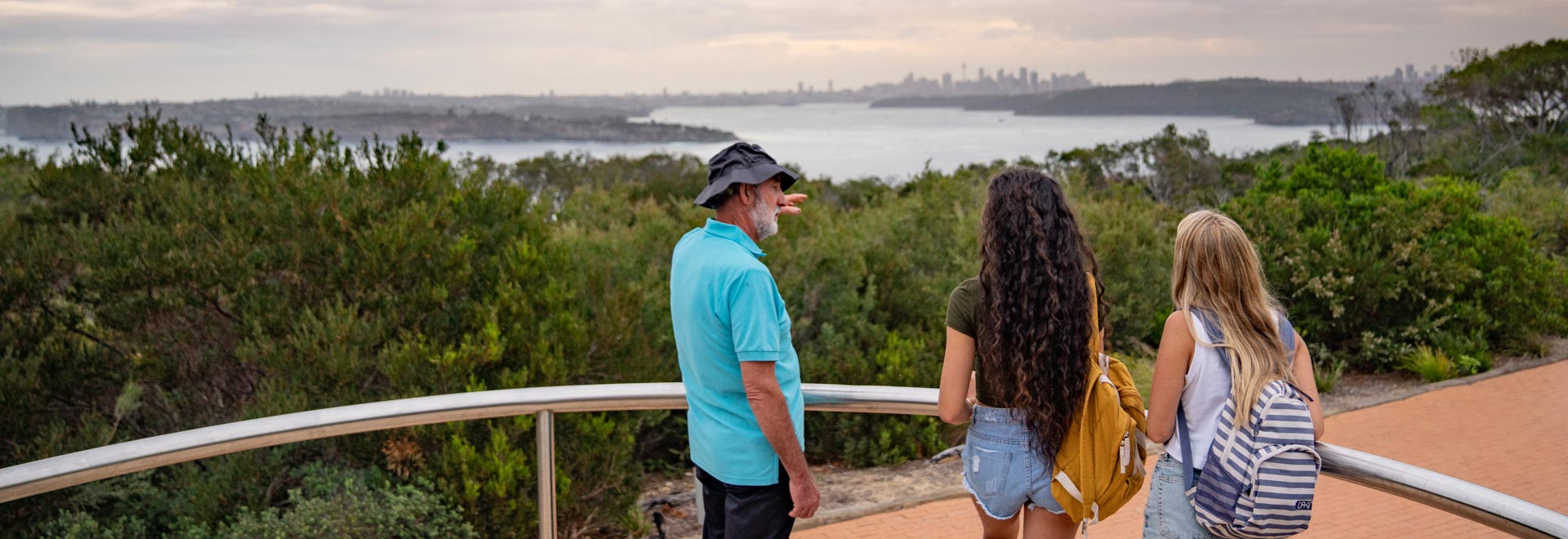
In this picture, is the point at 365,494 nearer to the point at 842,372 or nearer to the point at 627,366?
the point at 627,366

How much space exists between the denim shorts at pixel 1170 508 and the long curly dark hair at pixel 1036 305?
25 cm

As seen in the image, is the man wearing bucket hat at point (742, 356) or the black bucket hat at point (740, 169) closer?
the man wearing bucket hat at point (742, 356)

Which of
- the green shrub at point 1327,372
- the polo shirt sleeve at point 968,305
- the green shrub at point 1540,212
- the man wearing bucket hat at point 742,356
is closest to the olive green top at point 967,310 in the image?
the polo shirt sleeve at point 968,305

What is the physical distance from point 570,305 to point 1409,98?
34.7 meters

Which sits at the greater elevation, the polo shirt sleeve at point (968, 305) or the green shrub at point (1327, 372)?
the polo shirt sleeve at point (968, 305)

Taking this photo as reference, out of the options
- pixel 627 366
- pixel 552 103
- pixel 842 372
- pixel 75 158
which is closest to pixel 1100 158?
pixel 842 372

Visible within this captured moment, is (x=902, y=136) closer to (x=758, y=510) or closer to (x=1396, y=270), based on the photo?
(x=1396, y=270)

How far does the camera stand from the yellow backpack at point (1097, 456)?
2.34m

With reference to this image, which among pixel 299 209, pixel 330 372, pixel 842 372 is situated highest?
pixel 299 209

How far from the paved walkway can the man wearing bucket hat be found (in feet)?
4.19

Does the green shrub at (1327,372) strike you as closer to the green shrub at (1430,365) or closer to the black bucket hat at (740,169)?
the green shrub at (1430,365)

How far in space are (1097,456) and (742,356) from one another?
838mm

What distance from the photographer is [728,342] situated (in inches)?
93.8

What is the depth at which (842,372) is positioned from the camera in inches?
316
